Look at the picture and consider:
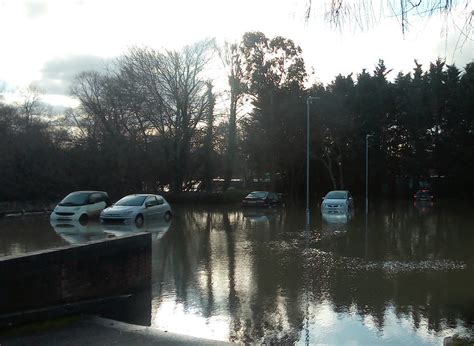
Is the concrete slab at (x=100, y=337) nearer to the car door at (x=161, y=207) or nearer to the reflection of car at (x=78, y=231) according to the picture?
the reflection of car at (x=78, y=231)

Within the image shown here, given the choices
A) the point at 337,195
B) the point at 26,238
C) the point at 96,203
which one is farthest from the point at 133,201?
the point at 337,195

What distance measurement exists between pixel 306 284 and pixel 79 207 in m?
17.1

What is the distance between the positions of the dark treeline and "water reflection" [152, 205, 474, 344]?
24885mm

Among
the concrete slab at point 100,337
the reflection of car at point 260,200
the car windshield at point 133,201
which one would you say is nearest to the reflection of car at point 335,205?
the reflection of car at point 260,200

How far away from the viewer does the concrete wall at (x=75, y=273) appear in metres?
7.39

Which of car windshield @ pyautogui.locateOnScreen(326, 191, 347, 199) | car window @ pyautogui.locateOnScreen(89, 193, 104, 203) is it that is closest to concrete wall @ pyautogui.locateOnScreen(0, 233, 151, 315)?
car window @ pyautogui.locateOnScreen(89, 193, 104, 203)

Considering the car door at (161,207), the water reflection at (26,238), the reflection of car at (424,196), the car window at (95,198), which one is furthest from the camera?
the reflection of car at (424,196)

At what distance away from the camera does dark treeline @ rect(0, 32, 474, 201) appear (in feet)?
150

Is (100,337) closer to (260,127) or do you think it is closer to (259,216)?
(259,216)

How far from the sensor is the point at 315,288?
1103cm

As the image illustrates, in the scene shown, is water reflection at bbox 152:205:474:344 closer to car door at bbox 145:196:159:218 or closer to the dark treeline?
car door at bbox 145:196:159:218

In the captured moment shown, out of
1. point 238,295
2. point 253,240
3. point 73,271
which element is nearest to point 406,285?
point 238,295

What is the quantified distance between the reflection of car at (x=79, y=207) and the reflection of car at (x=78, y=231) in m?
0.42

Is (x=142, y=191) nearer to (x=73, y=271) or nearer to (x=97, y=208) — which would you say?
(x=97, y=208)
